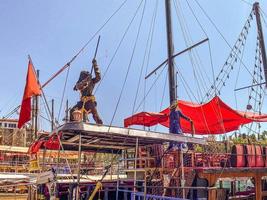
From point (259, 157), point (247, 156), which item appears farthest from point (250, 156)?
point (259, 157)

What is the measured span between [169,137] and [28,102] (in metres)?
4.94

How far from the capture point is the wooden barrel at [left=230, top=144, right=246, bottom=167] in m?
12.3

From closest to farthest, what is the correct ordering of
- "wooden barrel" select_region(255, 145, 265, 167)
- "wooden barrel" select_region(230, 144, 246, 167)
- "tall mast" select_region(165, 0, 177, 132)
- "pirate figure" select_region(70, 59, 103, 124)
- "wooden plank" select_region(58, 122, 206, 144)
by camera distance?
"wooden plank" select_region(58, 122, 206, 144) < "pirate figure" select_region(70, 59, 103, 124) < "wooden barrel" select_region(230, 144, 246, 167) < "wooden barrel" select_region(255, 145, 265, 167) < "tall mast" select_region(165, 0, 177, 132)

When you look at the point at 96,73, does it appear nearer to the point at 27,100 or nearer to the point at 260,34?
the point at 27,100

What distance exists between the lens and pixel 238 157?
40.5ft

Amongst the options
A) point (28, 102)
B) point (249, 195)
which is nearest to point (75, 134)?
point (28, 102)

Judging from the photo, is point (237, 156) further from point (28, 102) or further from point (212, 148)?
point (28, 102)

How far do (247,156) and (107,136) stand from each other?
624 centimetres

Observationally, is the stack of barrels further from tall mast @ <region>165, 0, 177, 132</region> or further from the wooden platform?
tall mast @ <region>165, 0, 177, 132</region>

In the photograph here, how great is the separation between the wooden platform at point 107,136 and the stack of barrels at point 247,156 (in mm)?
2630

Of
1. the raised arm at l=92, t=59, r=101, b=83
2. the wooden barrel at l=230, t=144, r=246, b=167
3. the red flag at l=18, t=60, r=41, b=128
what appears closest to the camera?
the red flag at l=18, t=60, r=41, b=128

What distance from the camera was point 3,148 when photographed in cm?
3728

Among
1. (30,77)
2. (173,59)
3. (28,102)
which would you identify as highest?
(173,59)

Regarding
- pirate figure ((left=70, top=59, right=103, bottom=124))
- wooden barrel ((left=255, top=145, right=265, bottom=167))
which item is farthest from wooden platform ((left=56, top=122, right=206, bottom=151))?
wooden barrel ((left=255, top=145, right=265, bottom=167))
